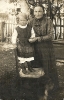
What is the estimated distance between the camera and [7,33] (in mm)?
1482

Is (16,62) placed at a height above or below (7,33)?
below

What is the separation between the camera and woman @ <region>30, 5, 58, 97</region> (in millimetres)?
1454

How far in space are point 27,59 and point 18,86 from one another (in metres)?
0.24

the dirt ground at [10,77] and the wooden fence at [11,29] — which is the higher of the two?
the wooden fence at [11,29]

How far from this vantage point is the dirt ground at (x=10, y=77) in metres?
1.49

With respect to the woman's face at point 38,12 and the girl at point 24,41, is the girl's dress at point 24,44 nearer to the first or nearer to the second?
the girl at point 24,41

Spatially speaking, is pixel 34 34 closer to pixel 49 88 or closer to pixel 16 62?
pixel 16 62

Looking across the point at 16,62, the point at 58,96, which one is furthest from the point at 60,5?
the point at 58,96

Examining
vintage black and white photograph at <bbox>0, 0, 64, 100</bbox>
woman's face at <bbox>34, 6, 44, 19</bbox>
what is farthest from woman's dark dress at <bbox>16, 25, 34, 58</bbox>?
woman's face at <bbox>34, 6, 44, 19</bbox>

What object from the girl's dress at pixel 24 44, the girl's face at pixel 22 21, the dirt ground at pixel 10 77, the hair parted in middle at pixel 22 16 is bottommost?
the dirt ground at pixel 10 77

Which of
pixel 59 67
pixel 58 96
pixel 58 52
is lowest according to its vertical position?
pixel 58 96

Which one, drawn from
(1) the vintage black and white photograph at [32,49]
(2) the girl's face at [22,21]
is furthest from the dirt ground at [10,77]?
(2) the girl's face at [22,21]

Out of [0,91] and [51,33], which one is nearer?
[51,33]

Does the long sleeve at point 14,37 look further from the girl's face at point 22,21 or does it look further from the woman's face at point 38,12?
the woman's face at point 38,12
